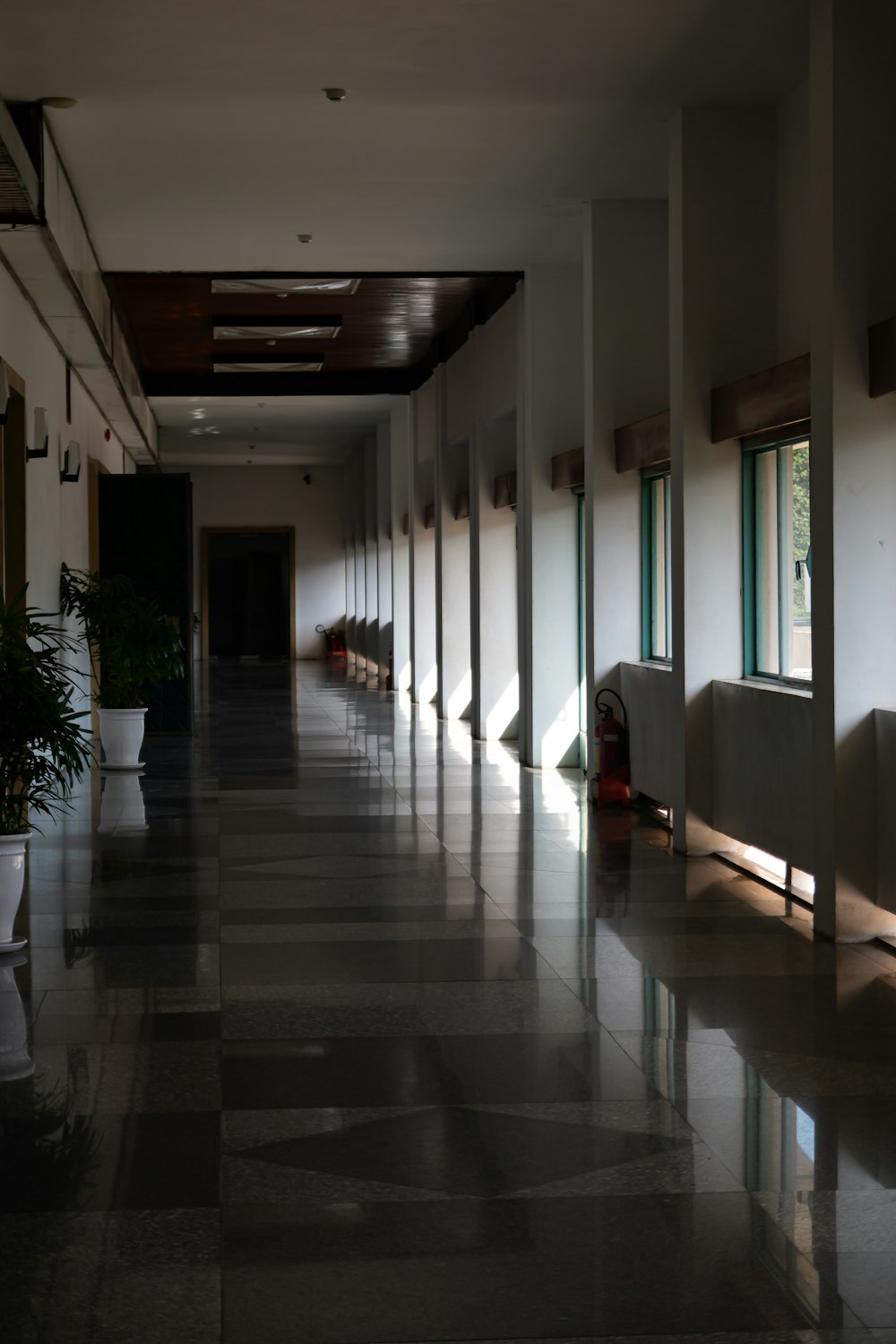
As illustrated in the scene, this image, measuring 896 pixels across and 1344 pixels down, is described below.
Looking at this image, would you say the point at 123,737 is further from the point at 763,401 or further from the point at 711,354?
the point at 763,401

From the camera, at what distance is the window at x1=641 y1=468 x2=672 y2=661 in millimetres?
9375

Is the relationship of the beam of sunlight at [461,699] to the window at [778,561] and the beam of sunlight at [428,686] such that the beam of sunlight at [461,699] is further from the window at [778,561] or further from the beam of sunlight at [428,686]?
the window at [778,561]

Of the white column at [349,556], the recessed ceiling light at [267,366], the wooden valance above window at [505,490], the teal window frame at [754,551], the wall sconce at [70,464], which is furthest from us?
the white column at [349,556]

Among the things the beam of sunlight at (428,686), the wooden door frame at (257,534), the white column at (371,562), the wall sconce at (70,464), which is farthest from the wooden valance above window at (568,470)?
the wooden door frame at (257,534)

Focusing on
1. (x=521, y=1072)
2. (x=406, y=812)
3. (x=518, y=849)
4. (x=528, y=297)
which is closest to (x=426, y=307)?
(x=528, y=297)

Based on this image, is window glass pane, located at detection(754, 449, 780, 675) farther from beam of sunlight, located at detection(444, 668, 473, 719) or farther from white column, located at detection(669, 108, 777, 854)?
beam of sunlight, located at detection(444, 668, 473, 719)

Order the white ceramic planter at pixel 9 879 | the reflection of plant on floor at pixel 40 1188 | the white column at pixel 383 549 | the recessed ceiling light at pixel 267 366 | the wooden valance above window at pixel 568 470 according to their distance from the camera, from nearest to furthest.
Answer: the reflection of plant on floor at pixel 40 1188 → the white ceramic planter at pixel 9 879 → the wooden valance above window at pixel 568 470 → the recessed ceiling light at pixel 267 366 → the white column at pixel 383 549

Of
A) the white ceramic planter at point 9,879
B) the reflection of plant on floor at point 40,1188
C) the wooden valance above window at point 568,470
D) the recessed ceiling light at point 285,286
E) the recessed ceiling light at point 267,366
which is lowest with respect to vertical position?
the reflection of plant on floor at point 40,1188

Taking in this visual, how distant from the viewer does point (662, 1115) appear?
3.79m

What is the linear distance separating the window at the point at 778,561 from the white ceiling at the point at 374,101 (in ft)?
6.14

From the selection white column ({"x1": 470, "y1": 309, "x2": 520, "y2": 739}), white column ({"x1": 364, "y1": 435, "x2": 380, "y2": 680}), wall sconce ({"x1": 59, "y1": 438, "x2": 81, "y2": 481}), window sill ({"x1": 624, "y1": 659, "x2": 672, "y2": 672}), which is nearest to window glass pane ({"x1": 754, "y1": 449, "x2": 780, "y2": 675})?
window sill ({"x1": 624, "y1": 659, "x2": 672, "y2": 672})

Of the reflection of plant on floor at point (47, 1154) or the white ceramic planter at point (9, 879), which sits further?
the white ceramic planter at point (9, 879)

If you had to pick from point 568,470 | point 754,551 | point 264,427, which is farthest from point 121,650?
point 264,427

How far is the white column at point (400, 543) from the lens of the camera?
20.3 metres
